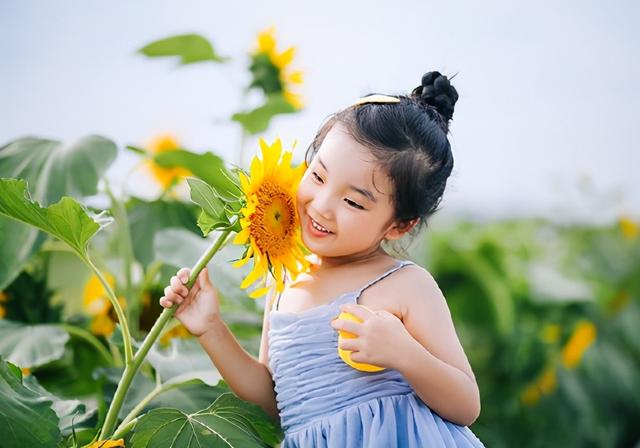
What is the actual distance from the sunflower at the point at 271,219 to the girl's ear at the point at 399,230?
77 mm

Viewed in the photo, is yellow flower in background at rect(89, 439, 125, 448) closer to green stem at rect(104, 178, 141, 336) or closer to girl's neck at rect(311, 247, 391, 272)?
girl's neck at rect(311, 247, 391, 272)

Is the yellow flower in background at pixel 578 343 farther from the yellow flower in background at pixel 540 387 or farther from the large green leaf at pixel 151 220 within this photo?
the large green leaf at pixel 151 220

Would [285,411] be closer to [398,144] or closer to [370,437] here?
[370,437]

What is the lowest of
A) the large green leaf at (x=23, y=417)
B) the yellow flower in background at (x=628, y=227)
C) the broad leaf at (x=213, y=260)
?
the yellow flower in background at (x=628, y=227)

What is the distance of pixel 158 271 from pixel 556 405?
3.95 feet

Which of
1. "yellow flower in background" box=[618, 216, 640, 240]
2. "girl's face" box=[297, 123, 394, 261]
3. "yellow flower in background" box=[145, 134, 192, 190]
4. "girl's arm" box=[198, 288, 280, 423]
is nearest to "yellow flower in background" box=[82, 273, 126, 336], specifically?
"yellow flower in background" box=[145, 134, 192, 190]

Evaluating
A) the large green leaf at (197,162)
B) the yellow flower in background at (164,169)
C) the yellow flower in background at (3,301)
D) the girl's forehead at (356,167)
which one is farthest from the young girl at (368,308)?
the yellow flower in background at (164,169)

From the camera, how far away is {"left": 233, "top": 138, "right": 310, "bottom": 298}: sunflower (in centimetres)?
73

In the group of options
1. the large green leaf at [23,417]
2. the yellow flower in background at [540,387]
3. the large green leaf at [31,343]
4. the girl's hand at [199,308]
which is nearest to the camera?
the large green leaf at [23,417]

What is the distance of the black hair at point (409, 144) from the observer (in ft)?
2.48

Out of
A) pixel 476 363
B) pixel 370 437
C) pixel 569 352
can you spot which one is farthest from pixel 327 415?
pixel 569 352

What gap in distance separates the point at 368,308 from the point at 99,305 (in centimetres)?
69

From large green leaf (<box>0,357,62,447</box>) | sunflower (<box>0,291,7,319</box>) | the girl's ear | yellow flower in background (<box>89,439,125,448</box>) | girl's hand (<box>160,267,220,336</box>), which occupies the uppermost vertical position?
the girl's ear

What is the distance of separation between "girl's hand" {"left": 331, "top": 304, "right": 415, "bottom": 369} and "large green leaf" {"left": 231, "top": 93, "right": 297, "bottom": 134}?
68 centimetres
